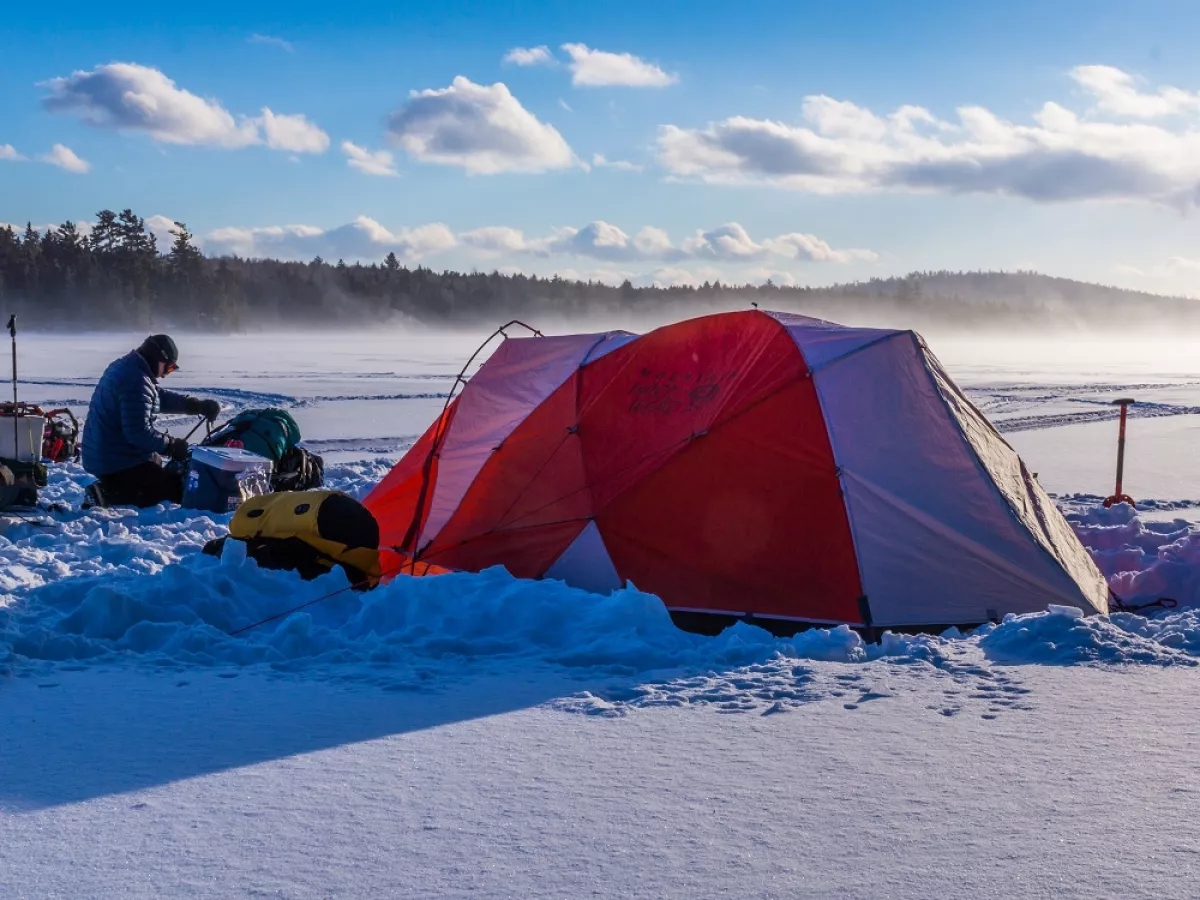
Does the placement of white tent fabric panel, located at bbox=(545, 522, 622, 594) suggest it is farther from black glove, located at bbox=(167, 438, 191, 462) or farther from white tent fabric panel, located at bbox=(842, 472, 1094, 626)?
black glove, located at bbox=(167, 438, 191, 462)

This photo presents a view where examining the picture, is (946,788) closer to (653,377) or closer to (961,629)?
(961,629)

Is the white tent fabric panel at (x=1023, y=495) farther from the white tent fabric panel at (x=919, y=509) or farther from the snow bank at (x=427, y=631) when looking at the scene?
the snow bank at (x=427, y=631)

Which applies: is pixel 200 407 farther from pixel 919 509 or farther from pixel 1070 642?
pixel 1070 642

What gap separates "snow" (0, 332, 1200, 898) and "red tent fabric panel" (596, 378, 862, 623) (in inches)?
18.6

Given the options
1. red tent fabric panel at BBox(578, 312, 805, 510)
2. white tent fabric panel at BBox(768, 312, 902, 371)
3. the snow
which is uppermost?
white tent fabric panel at BBox(768, 312, 902, 371)

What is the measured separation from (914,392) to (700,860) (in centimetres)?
320

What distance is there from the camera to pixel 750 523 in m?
5.09

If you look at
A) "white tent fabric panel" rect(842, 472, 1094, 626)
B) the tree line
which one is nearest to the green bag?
"white tent fabric panel" rect(842, 472, 1094, 626)

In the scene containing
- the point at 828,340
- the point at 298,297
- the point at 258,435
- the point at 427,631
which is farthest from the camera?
the point at 298,297

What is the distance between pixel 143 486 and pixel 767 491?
183 inches

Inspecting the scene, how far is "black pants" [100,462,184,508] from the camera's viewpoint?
7.73 meters

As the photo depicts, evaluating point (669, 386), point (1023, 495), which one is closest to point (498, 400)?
point (669, 386)

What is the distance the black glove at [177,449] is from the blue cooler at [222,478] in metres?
0.31

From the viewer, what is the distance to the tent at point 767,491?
4953 mm
